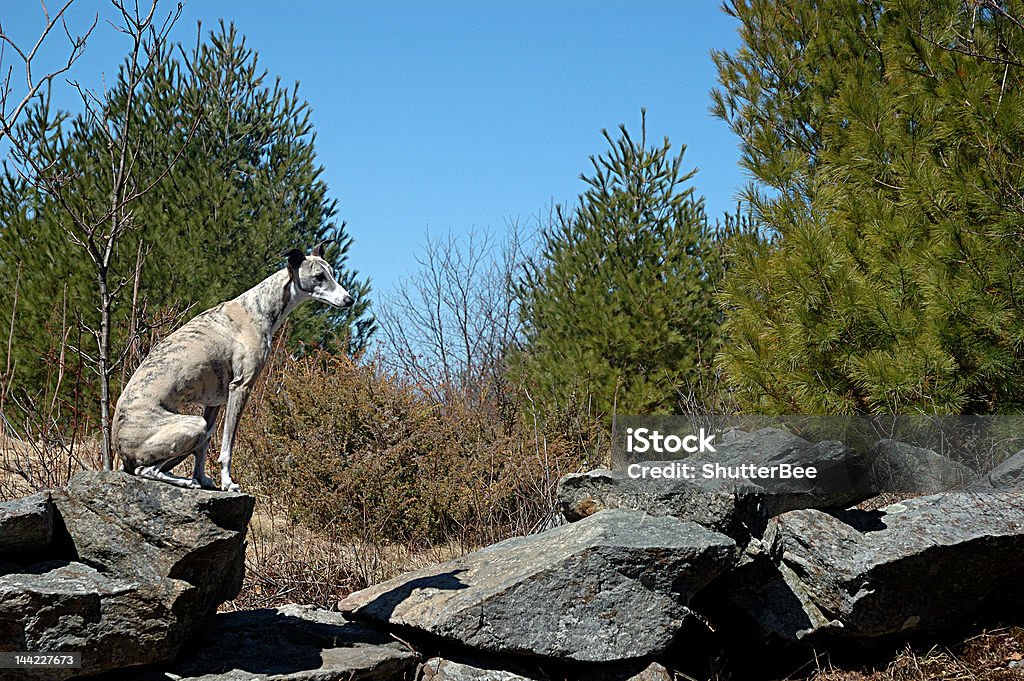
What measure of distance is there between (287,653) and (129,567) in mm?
870

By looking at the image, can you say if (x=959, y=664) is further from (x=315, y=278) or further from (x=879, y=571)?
(x=315, y=278)

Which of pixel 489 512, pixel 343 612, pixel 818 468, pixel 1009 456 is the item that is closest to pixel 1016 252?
pixel 1009 456

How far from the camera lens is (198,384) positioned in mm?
3994

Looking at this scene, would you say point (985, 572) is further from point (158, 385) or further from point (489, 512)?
point (158, 385)

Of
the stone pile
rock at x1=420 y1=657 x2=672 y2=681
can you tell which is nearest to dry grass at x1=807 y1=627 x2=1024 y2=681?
the stone pile

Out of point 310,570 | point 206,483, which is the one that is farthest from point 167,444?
point 310,570

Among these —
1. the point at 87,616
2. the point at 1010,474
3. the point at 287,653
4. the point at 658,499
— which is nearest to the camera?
the point at 87,616

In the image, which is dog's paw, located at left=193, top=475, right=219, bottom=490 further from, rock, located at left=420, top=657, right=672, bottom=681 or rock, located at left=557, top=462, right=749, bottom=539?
rock, located at left=557, top=462, right=749, bottom=539

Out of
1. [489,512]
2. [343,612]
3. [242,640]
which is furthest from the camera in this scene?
[489,512]

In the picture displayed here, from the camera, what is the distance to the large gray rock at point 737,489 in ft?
16.4

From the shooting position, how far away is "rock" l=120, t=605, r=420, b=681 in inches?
165

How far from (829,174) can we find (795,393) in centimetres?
160

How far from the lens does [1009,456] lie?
19.6 feet

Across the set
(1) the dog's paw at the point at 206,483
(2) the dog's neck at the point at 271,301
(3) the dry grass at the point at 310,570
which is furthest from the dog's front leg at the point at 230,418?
(3) the dry grass at the point at 310,570
